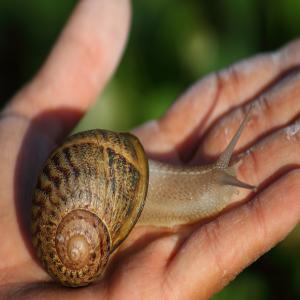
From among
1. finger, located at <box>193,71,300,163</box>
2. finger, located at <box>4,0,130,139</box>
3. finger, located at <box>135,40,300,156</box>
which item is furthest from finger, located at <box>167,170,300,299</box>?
finger, located at <box>4,0,130,139</box>

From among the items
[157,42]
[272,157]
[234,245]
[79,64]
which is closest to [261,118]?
[272,157]

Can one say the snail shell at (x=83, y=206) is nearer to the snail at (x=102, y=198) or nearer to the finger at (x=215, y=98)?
the snail at (x=102, y=198)

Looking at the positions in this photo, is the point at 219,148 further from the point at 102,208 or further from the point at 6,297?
the point at 6,297

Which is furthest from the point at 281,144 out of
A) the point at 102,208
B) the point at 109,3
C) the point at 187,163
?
the point at 109,3

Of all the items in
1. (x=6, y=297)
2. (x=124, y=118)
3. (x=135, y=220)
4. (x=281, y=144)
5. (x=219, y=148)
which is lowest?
(x=124, y=118)

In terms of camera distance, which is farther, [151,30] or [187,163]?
[151,30]

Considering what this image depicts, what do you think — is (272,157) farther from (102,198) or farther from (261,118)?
(102,198)

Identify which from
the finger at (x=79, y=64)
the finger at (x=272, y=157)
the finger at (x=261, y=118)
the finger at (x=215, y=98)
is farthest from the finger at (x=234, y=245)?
the finger at (x=79, y=64)

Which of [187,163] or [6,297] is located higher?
[187,163]
